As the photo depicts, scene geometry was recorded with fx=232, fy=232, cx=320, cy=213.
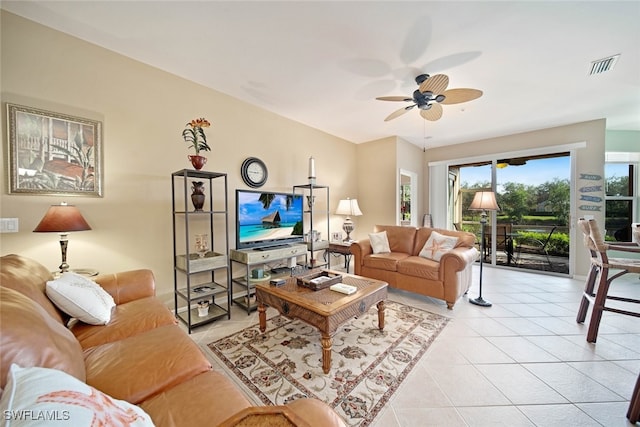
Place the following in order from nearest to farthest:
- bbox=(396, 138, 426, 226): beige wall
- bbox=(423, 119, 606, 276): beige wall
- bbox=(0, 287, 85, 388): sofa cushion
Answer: bbox=(0, 287, 85, 388): sofa cushion < bbox=(423, 119, 606, 276): beige wall < bbox=(396, 138, 426, 226): beige wall

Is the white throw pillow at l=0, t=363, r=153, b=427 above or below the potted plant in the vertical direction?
below

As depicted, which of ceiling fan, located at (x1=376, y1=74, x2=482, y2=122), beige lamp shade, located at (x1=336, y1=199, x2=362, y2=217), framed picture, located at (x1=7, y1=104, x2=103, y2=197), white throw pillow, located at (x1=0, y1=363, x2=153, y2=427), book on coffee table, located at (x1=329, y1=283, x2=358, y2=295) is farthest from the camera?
beige lamp shade, located at (x1=336, y1=199, x2=362, y2=217)

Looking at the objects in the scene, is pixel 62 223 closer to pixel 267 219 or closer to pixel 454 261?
pixel 267 219

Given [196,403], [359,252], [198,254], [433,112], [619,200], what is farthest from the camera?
[619,200]

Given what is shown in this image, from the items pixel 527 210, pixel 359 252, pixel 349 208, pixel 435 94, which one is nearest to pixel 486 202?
pixel 435 94

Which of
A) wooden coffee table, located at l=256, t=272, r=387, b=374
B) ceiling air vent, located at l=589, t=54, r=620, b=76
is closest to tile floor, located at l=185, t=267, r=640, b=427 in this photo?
wooden coffee table, located at l=256, t=272, r=387, b=374

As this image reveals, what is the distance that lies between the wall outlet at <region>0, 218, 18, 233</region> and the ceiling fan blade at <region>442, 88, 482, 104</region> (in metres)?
3.81

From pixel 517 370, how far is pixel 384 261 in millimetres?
1717

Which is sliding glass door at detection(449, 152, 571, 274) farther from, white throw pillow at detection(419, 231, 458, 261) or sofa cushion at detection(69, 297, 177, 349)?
sofa cushion at detection(69, 297, 177, 349)

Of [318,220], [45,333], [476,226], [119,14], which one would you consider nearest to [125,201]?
[119,14]

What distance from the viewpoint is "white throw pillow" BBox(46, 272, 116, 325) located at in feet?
4.53

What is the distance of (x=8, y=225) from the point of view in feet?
5.83

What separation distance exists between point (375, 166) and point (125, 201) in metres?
4.20

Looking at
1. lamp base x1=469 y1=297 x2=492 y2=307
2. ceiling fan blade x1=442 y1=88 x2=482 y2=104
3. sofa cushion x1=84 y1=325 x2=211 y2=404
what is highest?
ceiling fan blade x1=442 y1=88 x2=482 y2=104
